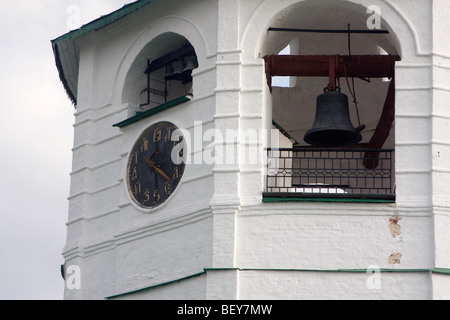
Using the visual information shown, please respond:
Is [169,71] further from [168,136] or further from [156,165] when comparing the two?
[156,165]

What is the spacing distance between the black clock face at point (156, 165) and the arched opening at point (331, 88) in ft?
4.26

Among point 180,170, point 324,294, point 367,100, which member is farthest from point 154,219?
point 367,100

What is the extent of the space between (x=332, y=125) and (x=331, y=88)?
0.60 m

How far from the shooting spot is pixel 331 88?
75.4ft

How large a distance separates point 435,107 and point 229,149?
282 centimetres

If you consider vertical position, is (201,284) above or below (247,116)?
below

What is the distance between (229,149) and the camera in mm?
22297

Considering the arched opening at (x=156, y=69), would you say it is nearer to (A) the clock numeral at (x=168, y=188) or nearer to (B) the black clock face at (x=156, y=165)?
(B) the black clock face at (x=156, y=165)

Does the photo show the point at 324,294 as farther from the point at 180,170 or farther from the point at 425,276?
the point at 180,170

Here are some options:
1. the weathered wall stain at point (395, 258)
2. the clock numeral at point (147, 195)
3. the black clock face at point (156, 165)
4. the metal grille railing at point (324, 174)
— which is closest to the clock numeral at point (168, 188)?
the black clock face at point (156, 165)

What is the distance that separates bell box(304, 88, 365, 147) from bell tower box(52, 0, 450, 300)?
2cm

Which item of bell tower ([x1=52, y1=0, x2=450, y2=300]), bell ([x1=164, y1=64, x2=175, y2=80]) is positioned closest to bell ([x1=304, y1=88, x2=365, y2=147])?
bell tower ([x1=52, y1=0, x2=450, y2=300])

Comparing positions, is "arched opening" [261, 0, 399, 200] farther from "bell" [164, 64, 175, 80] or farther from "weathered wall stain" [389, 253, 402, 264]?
"bell" [164, 64, 175, 80]

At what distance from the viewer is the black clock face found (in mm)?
A: 22984
